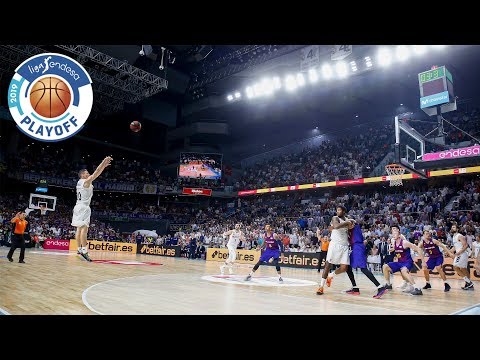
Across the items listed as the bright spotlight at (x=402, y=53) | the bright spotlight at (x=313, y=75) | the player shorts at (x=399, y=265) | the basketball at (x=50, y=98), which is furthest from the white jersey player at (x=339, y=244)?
the bright spotlight at (x=313, y=75)

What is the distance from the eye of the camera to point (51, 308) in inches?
175

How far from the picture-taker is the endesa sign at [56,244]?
2393 cm

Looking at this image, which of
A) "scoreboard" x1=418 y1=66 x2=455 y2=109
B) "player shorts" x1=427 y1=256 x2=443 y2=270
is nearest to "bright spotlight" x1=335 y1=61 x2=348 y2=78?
"scoreboard" x1=418 y1=66 x2=455 y2=109

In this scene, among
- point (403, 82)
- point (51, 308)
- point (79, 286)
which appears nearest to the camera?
point (51, 308)

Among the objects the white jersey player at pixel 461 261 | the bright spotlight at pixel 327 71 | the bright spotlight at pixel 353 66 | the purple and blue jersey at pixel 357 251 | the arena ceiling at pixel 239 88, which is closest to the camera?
the purple and blue jersey at pixel 357 251

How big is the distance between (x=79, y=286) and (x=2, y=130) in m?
31.4

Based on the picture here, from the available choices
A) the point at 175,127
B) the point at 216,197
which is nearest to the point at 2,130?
the point at 175,127

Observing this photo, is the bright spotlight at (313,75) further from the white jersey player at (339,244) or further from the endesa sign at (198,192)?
the white jersey player at (339,244)

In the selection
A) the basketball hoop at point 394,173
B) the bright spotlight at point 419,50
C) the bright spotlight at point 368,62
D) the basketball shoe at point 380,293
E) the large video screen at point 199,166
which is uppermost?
the bright spotlight at point 368,62

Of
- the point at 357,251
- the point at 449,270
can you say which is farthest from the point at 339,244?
the point at 449,270

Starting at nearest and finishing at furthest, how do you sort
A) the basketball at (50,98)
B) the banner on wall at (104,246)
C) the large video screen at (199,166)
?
the basketball at (50,98)
the banner on wall at (104,246)
the large video screen at (199,166)

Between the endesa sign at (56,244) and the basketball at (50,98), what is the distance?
21.7 m

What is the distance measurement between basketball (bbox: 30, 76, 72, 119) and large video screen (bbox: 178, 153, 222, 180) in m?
30.0
